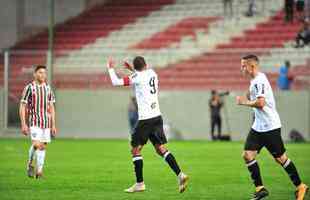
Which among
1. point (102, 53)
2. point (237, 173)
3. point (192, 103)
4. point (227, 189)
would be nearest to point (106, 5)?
point (102, 53)

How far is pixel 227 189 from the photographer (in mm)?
15477

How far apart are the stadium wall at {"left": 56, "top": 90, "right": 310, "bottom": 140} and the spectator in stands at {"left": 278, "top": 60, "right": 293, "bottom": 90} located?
0.34 m

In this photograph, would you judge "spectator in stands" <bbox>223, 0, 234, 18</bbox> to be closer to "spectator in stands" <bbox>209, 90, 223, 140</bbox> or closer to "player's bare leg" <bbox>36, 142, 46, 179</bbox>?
"spectator in stands" <bbox>209, 90, 223, 140</bbox>

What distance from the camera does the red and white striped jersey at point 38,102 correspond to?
17578mm

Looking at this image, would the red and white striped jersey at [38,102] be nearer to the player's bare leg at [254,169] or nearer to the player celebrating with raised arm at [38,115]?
the player celebrating with raised arm at [38,115]

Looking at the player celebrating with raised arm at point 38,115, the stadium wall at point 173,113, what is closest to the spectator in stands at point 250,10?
the stadium wall at point 173,113

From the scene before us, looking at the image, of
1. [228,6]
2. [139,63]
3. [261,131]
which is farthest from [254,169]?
[228,6]

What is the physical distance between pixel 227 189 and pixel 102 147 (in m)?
14.6

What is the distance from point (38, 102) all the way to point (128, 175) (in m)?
2.24

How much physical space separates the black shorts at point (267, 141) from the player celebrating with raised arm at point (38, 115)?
5.07 m

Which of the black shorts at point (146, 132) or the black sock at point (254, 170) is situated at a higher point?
the black shorts at point (146, 132)

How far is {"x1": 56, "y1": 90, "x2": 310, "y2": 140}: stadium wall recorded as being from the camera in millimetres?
34969

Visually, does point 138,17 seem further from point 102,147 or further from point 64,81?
point 102,147

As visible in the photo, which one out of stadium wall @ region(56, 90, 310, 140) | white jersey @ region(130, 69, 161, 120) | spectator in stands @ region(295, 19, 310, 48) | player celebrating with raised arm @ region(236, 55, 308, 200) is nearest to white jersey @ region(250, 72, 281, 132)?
player celebrating with raised arm @ region(236, 55, 308, 200)
